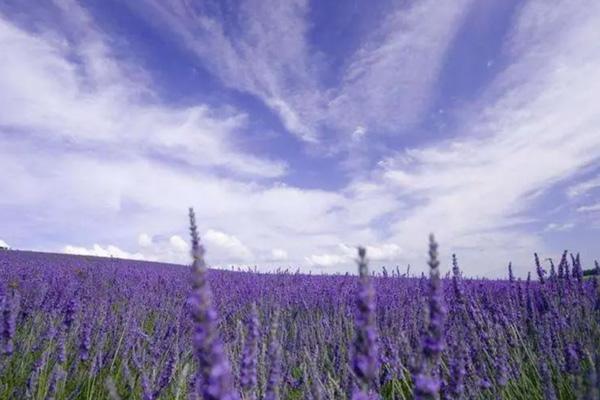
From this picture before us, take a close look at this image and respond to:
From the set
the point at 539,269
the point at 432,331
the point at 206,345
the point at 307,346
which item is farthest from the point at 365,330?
the point at 539,269

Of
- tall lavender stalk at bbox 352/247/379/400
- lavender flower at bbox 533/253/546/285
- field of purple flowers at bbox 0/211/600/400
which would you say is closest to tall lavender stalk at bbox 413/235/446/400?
field of purple flowers at bbox 0/211/600/400

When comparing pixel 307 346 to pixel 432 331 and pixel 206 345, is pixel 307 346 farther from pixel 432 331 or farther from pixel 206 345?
pixel 206 345

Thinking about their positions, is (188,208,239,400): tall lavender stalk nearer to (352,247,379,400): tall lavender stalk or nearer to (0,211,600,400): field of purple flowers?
(0,211,600,400): field of purple flowers

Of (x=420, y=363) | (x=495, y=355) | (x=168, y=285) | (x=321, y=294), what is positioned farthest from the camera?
(x=168, y=285)

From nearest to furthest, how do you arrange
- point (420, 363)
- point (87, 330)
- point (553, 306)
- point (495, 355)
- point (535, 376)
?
1. point (420, 363)
2. point (495, 355)
3. point (535, 376)
4. point (87, 330)
5. point (553, 306)

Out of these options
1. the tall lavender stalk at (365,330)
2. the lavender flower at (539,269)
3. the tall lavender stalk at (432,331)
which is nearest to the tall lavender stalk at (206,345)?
the tall lavender stalk at (365,330)

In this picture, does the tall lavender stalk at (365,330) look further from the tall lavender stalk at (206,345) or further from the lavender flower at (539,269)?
the lavender flower at (539,269)

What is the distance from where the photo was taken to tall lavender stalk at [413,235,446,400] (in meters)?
1.11

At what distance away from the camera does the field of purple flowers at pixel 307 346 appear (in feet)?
3.68

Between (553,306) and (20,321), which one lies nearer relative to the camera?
(553,306)

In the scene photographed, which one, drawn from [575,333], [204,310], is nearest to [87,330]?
[204,310]

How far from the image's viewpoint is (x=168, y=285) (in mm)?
8531

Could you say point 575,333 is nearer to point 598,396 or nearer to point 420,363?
point 598,396

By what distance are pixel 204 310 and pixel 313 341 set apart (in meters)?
3.43
